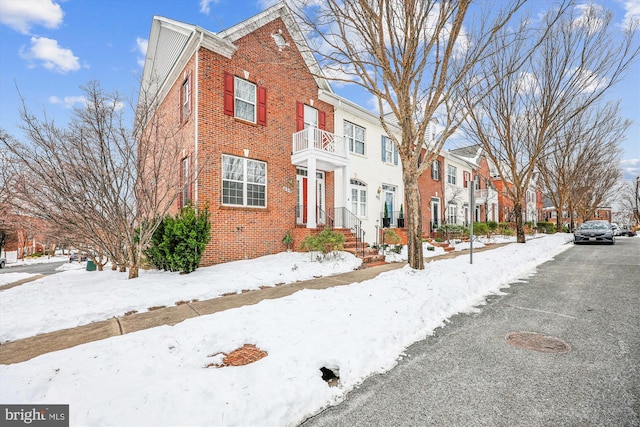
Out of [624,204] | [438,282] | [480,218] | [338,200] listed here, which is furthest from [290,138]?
[624,204]

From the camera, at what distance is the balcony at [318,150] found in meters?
11.7

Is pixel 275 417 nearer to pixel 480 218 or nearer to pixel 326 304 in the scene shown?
pixel 326 304

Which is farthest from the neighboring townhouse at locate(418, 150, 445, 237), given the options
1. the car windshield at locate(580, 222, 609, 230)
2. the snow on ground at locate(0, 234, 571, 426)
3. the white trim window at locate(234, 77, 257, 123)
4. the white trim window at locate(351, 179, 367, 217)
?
the snow on ground at locate(0, 234, 571, 426)

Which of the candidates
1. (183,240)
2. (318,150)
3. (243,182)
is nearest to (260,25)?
(318,150)

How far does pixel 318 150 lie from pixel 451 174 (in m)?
18.2

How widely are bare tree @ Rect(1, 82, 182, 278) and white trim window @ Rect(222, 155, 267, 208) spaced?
106 inches

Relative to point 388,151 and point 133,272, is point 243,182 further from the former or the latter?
point 388,151

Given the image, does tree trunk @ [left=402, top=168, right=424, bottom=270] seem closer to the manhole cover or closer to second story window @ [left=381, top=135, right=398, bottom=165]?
the manhole cover

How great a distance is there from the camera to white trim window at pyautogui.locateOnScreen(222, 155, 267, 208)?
34.1 feet

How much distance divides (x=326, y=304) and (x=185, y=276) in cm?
487

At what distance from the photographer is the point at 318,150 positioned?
1168 cm

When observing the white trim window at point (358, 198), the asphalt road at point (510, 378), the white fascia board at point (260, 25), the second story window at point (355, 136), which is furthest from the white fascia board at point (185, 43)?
the asphalt road at point (510, 378)

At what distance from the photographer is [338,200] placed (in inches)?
545

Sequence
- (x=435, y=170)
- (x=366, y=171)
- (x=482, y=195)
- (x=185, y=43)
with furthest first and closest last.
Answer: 1. (x=482, y=195)
2. (x=435, y=170)
3. (x=366, y=171)
4. (x=185, y=43)
